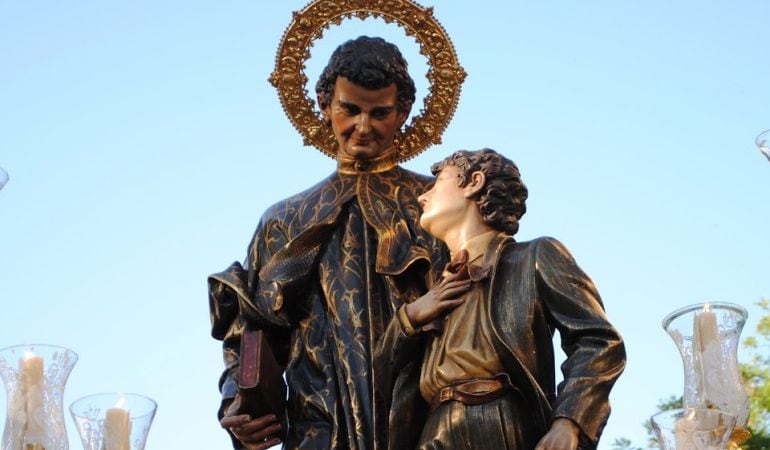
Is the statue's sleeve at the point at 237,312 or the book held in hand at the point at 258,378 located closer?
the book held in hand at the point at 258,378

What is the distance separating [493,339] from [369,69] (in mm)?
1645

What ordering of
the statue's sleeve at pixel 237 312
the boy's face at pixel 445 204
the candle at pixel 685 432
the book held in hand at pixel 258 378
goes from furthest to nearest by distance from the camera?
the statue's sleeve at pixel 237 312
the boy's face at pixel 445 204
the book held in hand at pixel 258 378
the candle at pixel 685 432

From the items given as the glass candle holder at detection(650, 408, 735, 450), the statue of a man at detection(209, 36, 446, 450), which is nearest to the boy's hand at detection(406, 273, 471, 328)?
the statue of a man at detection(209, 36, 446, 450)

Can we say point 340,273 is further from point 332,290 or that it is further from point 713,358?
point 713,358

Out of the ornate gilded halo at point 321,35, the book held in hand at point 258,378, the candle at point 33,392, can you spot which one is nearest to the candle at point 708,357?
the book held in hand at point 258,378

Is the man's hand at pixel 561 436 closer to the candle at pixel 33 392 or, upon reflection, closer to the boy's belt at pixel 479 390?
the boy's belt at pixel 479 390

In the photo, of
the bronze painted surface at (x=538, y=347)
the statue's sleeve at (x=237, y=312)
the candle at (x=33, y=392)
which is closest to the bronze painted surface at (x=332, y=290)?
the statue's sleeve at (x=237, y=312)

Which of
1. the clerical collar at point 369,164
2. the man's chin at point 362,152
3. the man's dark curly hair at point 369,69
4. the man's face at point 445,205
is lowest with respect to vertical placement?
the man's face at point 445,205

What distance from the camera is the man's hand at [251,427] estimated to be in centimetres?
775

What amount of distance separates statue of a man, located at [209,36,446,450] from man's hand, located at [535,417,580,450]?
0.92 metres

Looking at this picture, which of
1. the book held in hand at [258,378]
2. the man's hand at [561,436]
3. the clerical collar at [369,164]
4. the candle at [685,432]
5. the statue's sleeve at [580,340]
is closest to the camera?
the candle at [685,432]

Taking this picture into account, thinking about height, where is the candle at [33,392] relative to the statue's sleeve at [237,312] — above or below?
below

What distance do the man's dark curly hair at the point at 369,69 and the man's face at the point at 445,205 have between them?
0.74 m

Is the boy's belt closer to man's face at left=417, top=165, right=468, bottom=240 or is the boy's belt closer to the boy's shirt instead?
the boy's shirt
